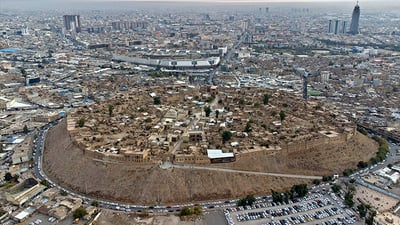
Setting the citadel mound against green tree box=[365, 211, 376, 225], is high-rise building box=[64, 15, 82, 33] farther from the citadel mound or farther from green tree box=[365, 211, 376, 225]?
green tree box=[365, 211, 376, 225]

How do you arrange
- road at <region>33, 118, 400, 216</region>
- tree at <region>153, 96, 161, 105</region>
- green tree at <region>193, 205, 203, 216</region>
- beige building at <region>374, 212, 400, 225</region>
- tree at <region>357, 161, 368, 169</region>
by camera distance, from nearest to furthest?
1. beige building at <region>374, 212, 400, 225</region>
2. green tree at <region>193, 205, 203, 216</region>
3. road at <region>33, 118, 400, 216</region>
4. tree at <region>357, 161, 368, 169</region>
5. tree at <region>153, 96, 161, 105</region>

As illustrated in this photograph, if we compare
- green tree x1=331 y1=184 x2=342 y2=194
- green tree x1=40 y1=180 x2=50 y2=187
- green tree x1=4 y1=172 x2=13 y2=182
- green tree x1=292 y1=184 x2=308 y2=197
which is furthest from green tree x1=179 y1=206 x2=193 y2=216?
green tree x1=4 y1=172 x2=13 y2=182

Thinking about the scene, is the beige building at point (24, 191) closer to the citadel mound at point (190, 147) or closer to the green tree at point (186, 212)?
the citadel mound at point (190, 147)

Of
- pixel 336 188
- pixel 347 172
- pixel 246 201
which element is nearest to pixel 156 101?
pixel 246 201

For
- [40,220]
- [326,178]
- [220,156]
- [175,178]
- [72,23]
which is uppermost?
[72,23]

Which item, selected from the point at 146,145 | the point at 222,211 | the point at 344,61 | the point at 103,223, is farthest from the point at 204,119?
the point at 344,61

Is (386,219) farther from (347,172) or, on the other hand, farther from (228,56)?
(228,56)

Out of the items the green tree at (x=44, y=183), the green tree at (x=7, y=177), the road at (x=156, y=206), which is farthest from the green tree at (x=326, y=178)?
the green tree at (x=7, y=177)
